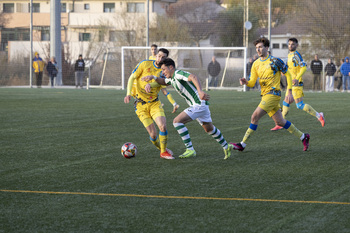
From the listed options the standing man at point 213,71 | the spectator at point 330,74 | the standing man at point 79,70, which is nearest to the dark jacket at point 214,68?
the standing man at point 213,71

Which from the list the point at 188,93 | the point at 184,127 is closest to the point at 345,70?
the point at 184,127

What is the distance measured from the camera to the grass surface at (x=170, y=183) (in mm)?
5384

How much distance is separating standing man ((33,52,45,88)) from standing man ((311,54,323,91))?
1452cm

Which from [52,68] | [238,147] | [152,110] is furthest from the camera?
[52,68]

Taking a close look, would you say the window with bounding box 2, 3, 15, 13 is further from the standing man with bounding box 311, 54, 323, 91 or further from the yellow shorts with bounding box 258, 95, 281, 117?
the yellow shorts with bounding box 258, 95, 281, 117

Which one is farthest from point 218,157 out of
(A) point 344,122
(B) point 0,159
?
(A) point 344,122

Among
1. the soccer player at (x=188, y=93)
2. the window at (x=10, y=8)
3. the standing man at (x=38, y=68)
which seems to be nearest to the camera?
the soccer player at (x=188, y=93)

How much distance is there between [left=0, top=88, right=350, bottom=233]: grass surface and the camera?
5.38m

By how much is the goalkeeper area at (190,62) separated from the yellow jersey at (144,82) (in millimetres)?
20492

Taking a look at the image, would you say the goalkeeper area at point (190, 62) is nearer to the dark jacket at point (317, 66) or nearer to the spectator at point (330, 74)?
the dark jacket at point (317, 66)

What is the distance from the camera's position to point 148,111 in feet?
31.1

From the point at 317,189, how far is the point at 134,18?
35.2 m

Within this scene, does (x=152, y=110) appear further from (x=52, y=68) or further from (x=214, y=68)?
(x=52, y=68)

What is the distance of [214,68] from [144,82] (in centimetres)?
2146
